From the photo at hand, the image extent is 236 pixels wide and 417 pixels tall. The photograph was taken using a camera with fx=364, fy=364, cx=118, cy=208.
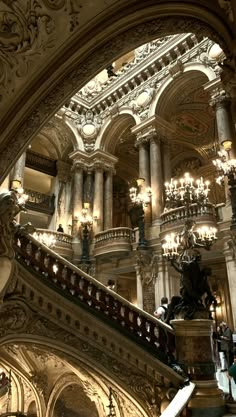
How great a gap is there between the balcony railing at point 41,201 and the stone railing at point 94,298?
12.0 m

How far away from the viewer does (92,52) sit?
4.88m

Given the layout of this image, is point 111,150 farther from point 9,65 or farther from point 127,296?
point 9,65

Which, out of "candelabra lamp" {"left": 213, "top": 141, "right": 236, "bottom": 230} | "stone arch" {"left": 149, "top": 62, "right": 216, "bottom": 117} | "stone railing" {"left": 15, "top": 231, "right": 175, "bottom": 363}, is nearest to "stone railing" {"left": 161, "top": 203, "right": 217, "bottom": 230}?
"candelabra lamp" {"left": 213, "top": 141, "right": 236, "bottom": 230}

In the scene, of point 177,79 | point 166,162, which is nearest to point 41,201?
point 166,162

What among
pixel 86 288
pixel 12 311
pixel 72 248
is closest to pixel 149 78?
pixel 72 248

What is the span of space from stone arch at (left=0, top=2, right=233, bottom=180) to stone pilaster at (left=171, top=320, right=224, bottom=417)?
159 inches

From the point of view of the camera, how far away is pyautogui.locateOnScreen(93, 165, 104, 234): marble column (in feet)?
55.6

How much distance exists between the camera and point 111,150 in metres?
18.8

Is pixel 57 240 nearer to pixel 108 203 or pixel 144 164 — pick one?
pixel 108 203

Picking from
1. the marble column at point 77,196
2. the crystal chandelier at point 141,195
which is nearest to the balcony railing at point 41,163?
the marble column at point 77,196

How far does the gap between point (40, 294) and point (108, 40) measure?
13.7 ft

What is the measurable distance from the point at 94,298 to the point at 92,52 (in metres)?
4.23

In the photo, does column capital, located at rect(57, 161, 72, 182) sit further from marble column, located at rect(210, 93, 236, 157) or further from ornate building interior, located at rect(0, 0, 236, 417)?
marble column, located at rect(210, 93, 236, 157)

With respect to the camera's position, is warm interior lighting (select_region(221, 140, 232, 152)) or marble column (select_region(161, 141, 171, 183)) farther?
marble column (select_region(161, 141, 171, 183))
